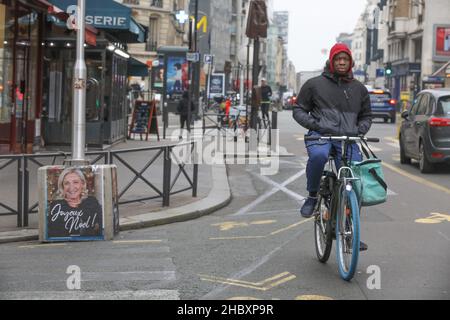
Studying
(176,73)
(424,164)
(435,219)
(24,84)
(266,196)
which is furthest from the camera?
(176,73)

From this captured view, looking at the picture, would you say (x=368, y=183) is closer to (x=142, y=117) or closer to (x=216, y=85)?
(x=142, y=117)

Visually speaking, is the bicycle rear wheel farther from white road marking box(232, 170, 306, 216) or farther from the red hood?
white road marking box(232, 170, 306, 216)

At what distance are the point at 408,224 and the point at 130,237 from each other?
11.2ft

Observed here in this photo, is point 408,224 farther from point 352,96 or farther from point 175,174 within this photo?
point 175,174

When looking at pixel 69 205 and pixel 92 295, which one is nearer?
pixel 92 295

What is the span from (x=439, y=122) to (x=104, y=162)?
7764mm

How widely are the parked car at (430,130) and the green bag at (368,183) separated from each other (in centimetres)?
871

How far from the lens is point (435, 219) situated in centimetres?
938

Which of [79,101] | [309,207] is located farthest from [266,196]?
[309,207]

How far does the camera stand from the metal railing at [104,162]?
875 centimetres

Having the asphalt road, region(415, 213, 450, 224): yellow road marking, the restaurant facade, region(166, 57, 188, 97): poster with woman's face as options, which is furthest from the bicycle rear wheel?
region(166, 57, 188, 97): poster with woman's face

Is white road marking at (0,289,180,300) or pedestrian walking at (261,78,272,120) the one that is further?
pedestrian walking at (261,78,272,120)

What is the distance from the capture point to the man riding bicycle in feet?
21.9
